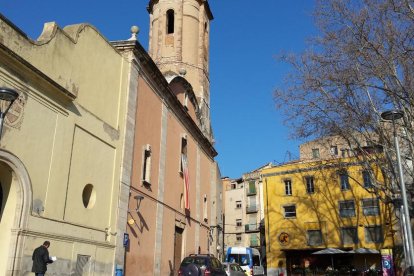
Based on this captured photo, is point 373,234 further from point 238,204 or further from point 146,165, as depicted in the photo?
point 238,204

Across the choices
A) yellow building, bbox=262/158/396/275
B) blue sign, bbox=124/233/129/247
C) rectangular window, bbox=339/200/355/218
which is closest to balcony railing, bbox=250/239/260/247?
yellow building, bbox=262/158/396/275

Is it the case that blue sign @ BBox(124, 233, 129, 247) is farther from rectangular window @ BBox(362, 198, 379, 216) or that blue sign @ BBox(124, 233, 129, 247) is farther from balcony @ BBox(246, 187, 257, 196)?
balcony @ BBox(246, 187, 257, 196)

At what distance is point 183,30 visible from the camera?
108ft

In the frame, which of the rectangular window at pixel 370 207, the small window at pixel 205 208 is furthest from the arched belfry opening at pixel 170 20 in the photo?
the rectangular window at pixel 370 207

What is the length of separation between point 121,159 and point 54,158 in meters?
4.13

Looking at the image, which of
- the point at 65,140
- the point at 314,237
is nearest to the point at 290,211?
the point at 314,237

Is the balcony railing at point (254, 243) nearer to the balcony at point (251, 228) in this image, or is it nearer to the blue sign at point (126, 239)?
the balcony at point (251, 228)

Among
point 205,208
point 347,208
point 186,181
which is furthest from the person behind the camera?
point 347,208

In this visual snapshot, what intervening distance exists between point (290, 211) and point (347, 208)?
5.05 metres

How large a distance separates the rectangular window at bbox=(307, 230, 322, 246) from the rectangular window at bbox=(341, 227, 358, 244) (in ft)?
6.26

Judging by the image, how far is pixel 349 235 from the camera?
1395 inches

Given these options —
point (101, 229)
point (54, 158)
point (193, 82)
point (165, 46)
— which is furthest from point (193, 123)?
point (54, 158)

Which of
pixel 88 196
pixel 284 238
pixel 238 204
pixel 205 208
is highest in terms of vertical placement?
pixel 238 204

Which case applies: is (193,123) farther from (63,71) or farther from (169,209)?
(63,71)
